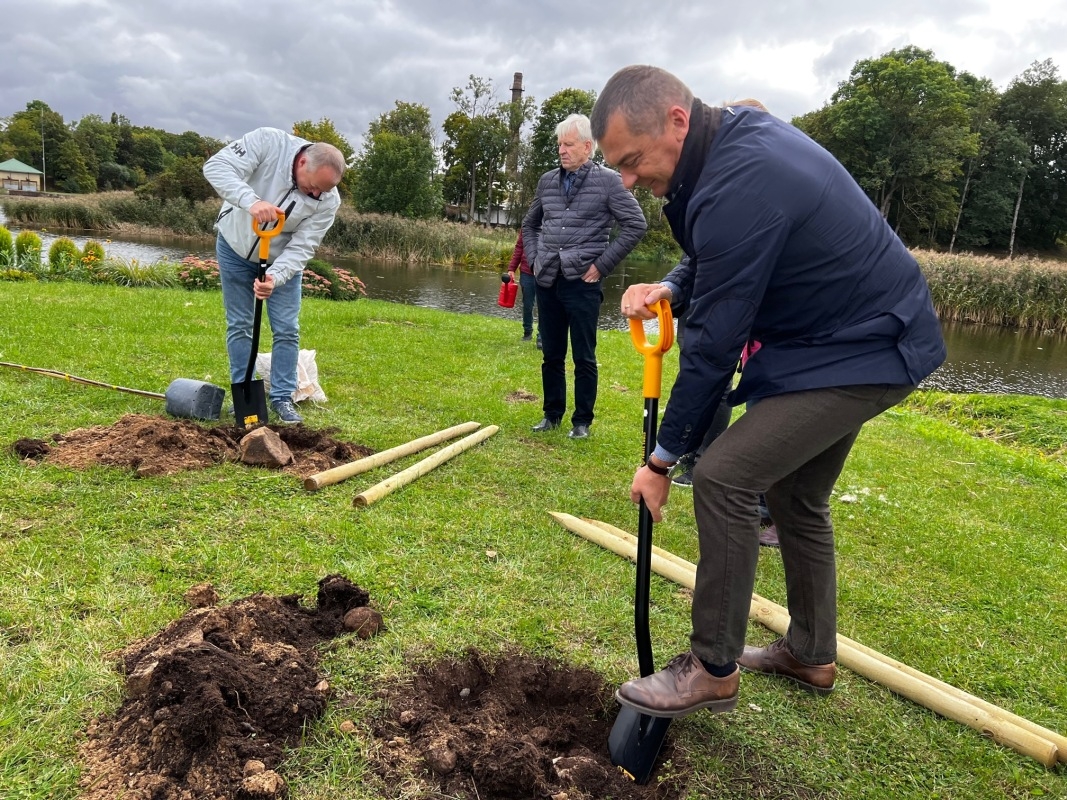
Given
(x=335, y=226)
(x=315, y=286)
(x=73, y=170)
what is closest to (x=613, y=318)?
(x=315, y=286)

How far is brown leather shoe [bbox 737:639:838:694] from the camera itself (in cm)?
256

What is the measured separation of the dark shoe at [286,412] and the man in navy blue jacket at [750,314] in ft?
11.8

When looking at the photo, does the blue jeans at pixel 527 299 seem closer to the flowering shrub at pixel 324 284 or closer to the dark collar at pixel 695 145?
the flowering shrub at pixel 324 284

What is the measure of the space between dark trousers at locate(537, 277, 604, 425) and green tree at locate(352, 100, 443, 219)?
30.2 meters

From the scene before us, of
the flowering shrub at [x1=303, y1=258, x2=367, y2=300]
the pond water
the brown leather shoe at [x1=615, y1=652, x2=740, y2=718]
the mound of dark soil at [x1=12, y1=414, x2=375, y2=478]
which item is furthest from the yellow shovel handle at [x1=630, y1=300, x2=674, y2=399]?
the flowering shrub at [x1=303, y1=258, x2=367, y2=300]

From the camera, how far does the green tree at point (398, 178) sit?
34.2m

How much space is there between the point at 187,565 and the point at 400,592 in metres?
0.95

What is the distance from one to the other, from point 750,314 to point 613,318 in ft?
53.2

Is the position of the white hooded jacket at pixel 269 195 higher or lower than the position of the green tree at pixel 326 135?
lower

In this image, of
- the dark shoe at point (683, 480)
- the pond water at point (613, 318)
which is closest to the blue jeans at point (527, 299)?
the pond water at point (613, 318)

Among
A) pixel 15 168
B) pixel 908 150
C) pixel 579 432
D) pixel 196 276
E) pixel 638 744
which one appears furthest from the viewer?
pixel 15 168

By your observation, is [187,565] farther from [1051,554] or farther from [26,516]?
[1051,554]

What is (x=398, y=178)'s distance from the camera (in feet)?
113

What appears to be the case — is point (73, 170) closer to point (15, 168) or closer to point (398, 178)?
point (15, 168)
